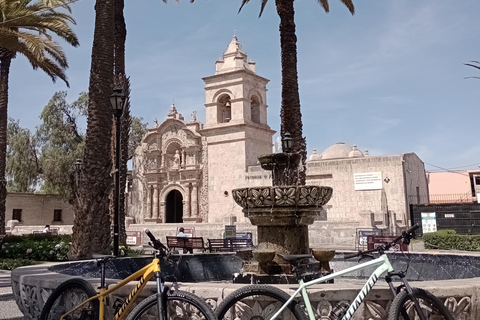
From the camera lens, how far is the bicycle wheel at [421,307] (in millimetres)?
3035

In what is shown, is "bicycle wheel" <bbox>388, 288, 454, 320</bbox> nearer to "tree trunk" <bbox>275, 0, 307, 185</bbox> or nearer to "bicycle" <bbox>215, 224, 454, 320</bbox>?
"bicycle" <bbox>215, 224, 454, 320</bbox>

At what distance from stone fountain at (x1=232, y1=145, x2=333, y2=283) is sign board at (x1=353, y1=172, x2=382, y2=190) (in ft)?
63.3

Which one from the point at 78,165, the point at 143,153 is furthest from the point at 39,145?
the point at 78,165

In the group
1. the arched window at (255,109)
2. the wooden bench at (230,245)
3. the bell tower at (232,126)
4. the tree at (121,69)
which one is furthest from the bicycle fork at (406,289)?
the arched window at (255,109)

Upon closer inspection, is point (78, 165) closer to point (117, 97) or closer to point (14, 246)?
point (14, 246)

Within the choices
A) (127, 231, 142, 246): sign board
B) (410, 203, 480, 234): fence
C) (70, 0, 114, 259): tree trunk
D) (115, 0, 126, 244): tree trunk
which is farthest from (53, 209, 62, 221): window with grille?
(410, 203, 480, 234): fence

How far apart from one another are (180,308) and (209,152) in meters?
25.7

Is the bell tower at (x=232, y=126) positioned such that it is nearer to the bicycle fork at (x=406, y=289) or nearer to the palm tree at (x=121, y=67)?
the palm tree at (x=121, y=67)

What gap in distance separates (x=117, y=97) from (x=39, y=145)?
29.8 metres

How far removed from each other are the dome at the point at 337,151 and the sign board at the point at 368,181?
8.96 m

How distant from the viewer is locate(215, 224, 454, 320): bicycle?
3064 mm

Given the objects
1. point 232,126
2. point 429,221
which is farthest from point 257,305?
point 232,126

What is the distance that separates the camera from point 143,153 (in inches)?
1281

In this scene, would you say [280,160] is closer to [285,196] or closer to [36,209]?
[285,196]
